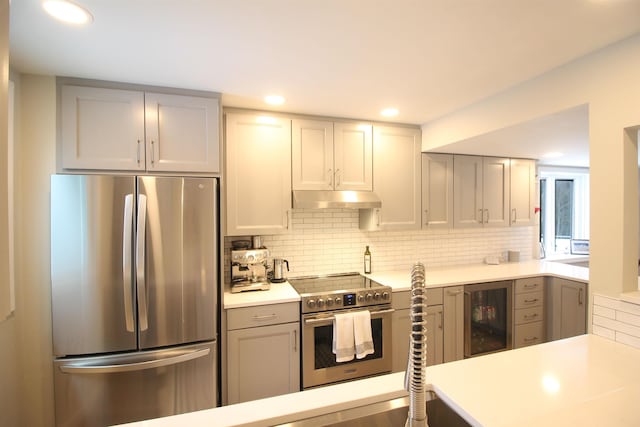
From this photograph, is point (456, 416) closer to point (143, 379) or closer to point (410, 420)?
A: point (410, 420)

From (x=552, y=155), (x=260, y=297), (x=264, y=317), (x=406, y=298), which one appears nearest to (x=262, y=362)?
(x=264, y=317)

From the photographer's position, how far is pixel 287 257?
277 centimetres

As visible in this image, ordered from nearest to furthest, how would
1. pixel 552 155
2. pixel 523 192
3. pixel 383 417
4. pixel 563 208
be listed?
1. pixel 383 417
2. pixel 552 155
3. pixel 523 192
4. pixel 563 208

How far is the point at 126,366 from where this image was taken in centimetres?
175

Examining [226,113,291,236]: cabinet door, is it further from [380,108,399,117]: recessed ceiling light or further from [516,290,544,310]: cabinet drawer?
[516,290,544,310]: cabinet drawer

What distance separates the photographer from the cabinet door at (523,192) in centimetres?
337

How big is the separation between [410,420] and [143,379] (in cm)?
172

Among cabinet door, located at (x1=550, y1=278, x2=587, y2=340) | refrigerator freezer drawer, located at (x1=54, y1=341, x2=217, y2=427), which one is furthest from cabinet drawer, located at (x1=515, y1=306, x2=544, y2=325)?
refrigerator freezer drawer, located at (x1=54, y1=341, x2=217, y2=427)

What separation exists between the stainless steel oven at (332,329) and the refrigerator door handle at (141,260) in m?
1.02

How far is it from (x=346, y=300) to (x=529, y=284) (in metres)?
1.86

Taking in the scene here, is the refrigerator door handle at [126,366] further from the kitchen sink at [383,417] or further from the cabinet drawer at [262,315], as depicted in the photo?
the kitchen sink at [383,417]

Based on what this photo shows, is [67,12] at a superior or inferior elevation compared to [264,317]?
superior

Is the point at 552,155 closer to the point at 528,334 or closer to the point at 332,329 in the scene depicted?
the point at 528,334

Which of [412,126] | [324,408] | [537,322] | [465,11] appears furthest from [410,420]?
[537,322]
